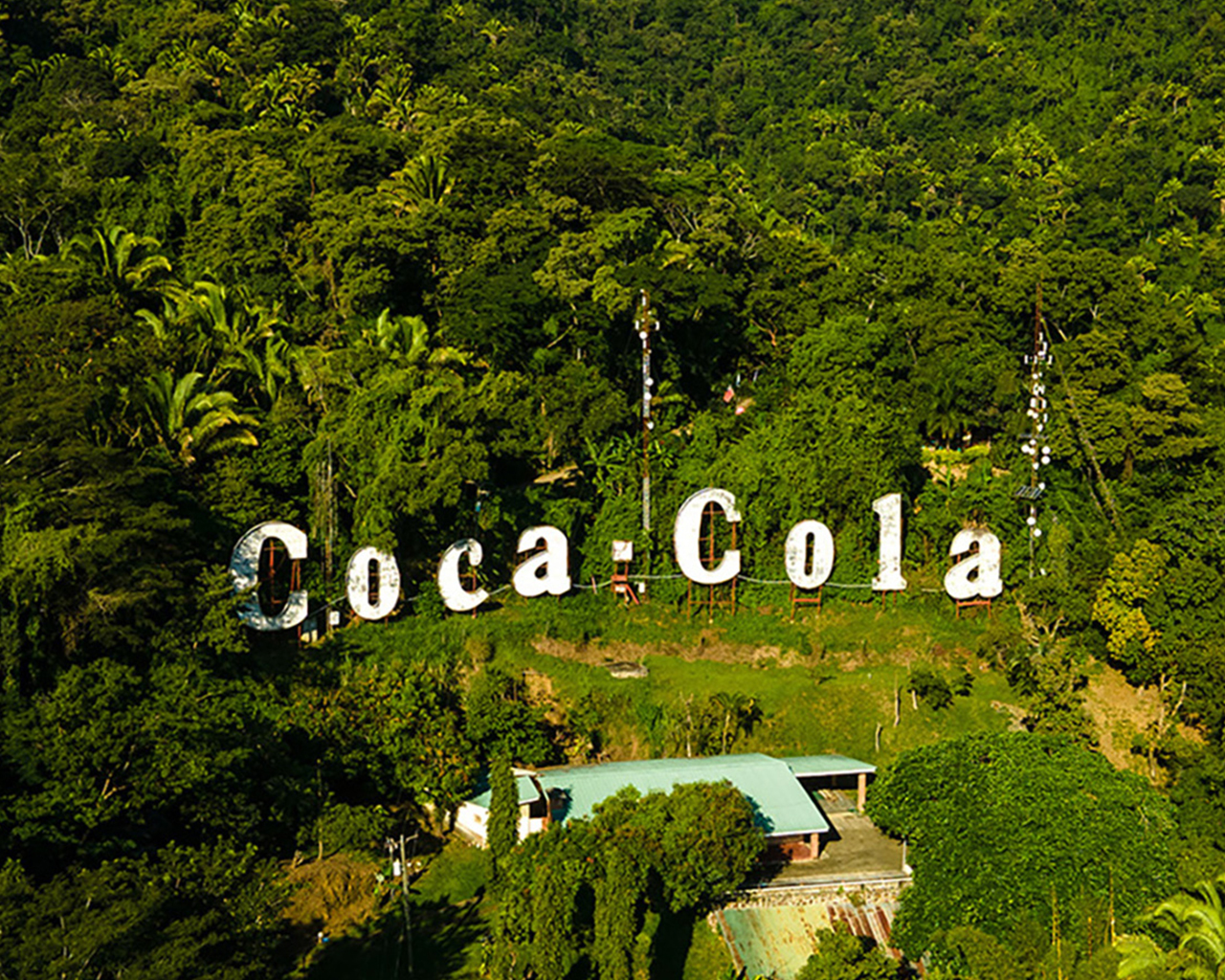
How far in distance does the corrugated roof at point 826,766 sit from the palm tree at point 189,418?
20.6m

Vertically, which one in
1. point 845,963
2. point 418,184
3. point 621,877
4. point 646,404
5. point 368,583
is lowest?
point 845,963

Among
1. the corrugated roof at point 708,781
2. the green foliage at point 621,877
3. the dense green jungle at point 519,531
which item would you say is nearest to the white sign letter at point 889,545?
the dense green jungle at point 519,531

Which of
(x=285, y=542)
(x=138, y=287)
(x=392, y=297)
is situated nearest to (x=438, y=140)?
(x=392, y=297)

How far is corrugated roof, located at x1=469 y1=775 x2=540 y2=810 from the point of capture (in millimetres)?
30750

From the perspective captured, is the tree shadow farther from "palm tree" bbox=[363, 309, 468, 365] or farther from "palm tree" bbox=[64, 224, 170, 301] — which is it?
"palm tree" bbox=[64, 224, 170, 301]

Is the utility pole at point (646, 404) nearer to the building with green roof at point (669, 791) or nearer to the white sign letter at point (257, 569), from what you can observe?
the building with green roof at point (669, 791)

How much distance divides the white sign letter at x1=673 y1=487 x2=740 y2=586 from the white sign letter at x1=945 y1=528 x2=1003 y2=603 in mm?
8165

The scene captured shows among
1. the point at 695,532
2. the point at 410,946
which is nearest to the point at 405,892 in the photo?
the point at 410,946

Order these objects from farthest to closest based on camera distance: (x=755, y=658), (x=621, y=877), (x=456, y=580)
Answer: (x=755, y=658)
(x=456, y=580)
(x=621, y=877)

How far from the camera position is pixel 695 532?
41.2 metres

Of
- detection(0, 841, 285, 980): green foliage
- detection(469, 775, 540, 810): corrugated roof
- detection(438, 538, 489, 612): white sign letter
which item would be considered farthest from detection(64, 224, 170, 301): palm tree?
detection(0, 841, 285, 980): green foliage

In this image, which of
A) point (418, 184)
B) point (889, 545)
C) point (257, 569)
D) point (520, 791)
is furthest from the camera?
point (418, 184)

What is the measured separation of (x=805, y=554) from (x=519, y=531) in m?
10.4

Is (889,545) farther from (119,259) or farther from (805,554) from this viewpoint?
(119,259)
